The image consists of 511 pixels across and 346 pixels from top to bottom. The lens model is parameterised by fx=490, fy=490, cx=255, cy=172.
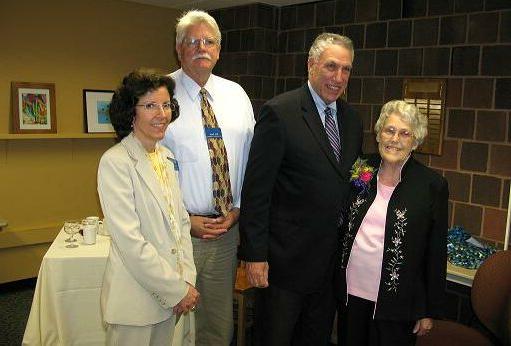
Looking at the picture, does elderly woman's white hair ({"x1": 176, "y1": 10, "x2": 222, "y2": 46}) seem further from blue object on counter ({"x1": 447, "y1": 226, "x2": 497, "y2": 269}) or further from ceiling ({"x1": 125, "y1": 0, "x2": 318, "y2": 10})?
ceiling ({"x1": 125, "y1": 0, "x2": 318, "y2": 10})

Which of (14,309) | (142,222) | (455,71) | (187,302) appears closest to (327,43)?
(142,222)

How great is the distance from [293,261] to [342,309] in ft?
1.04

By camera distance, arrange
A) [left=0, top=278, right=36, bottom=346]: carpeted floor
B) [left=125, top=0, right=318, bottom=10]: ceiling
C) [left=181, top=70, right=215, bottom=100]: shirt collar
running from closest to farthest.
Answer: [left=181, top=70, right=215, bottom=100]: shirt collar → [left=0, top=278, right=36, bottom=346]: carpeted floor → [left=125, top=0, right=318, bottom=10]: ceiling

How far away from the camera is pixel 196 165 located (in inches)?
74.6

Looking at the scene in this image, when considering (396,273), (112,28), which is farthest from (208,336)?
(112,28)

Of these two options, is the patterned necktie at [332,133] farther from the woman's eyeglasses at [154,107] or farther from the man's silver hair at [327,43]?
the woman's eyeglasses at [154,107]

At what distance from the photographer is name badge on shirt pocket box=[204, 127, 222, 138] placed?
192 cm

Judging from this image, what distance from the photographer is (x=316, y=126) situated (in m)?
1.84

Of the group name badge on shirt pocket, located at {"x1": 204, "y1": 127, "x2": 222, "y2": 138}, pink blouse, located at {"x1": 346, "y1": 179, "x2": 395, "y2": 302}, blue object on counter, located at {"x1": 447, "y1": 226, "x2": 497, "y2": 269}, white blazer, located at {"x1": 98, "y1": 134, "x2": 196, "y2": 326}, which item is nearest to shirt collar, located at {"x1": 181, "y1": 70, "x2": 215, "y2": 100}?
name badge on shirt pocket, located at {"x1": 204, "y1": 127, "x2": 222, "y2": 138}

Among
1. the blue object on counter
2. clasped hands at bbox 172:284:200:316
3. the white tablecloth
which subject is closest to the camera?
clasped hands at bbox 172:284:200:316

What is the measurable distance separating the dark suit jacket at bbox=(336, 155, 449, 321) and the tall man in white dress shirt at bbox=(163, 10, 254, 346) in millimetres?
502

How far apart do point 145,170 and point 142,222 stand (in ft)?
0.57

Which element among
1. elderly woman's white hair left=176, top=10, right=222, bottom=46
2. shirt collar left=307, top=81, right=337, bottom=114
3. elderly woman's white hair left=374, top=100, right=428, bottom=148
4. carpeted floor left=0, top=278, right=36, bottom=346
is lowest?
carpeted floor left=0, top=278, right=36, bottom=346

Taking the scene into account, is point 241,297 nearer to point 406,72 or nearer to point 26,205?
point 406,72
